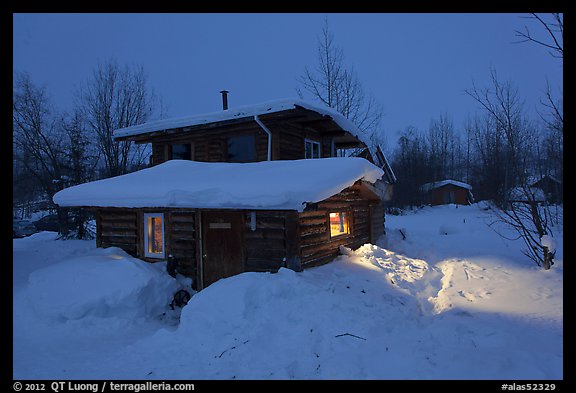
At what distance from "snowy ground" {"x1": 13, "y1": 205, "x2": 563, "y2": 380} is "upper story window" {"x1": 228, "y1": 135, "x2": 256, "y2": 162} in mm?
5397

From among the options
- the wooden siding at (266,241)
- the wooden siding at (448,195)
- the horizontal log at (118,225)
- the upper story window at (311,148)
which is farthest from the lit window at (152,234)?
the wooden siding at (448,195)

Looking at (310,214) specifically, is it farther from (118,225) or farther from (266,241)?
(118,225)

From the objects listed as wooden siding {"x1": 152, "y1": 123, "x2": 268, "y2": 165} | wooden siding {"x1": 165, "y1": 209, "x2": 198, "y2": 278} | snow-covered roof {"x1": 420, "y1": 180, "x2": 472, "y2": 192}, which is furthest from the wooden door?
snow-covered roof {"x1": 420, "y1": 180, "x2": 472, "y2": 192}

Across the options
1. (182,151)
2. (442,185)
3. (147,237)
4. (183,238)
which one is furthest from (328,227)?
(442,185)

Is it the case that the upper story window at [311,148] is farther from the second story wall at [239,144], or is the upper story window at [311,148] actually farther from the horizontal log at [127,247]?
the horizontal log at [127,247]

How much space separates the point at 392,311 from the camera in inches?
260

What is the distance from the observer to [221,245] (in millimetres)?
9164

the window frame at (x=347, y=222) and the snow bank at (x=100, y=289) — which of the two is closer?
the snow bank at (x=100, y=289)

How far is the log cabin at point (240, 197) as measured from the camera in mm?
8070

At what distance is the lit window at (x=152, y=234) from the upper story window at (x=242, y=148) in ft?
13.3

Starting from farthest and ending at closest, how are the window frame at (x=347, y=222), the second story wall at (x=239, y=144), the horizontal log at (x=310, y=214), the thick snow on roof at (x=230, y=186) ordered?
the second story wall at (x=239, y=144) < the window frame at (x=347, y=222) < the horizontal log at (x=310, y=214) < the thick snow on roof at (x=230, y=186)

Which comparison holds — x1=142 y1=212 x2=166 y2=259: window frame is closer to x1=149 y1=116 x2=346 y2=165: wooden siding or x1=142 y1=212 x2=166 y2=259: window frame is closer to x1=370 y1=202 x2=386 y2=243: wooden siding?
x1=149 y1=116 x2=346 y2=165: wooden siding

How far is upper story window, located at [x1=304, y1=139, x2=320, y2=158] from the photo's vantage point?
14227mm

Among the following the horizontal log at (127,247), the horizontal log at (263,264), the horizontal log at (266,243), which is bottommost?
the horizontal log at (263,264)
